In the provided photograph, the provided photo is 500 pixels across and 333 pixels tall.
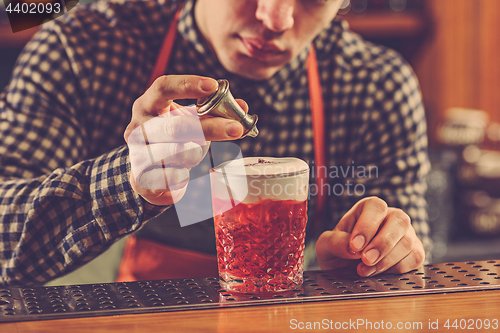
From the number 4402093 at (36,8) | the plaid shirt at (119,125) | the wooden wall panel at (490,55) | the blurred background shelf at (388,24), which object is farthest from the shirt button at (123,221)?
the wooden wall panel at (490,55)

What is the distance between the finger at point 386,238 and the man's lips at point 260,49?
0.23 meters

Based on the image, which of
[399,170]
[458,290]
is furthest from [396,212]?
[399,170]

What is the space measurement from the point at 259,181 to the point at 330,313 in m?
0.11

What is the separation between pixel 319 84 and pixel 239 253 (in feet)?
1.38

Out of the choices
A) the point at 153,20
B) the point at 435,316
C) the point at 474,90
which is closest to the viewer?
the point at 435,316

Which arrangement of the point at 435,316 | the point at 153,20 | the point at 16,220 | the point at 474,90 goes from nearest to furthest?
1. the point at 435,316
2. the point at 16,220
3. the point at 153,20
4. the point at 474,90

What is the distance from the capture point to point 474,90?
1383mm

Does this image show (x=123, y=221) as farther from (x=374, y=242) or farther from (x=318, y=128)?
(x=318, y=128)

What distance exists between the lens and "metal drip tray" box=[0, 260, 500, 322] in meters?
0.35

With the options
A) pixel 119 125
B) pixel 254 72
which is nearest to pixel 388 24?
pixel 254 72

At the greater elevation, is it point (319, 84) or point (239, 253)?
point (319, 84)

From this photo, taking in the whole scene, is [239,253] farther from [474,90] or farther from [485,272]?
[474,90]

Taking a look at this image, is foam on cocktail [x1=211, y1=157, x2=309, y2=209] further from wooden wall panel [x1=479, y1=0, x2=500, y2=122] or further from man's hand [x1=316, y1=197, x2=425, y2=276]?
wooden wall panel [x1=479, y1=0, x2=500, y2=122]

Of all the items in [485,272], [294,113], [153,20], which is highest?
[153,20]
